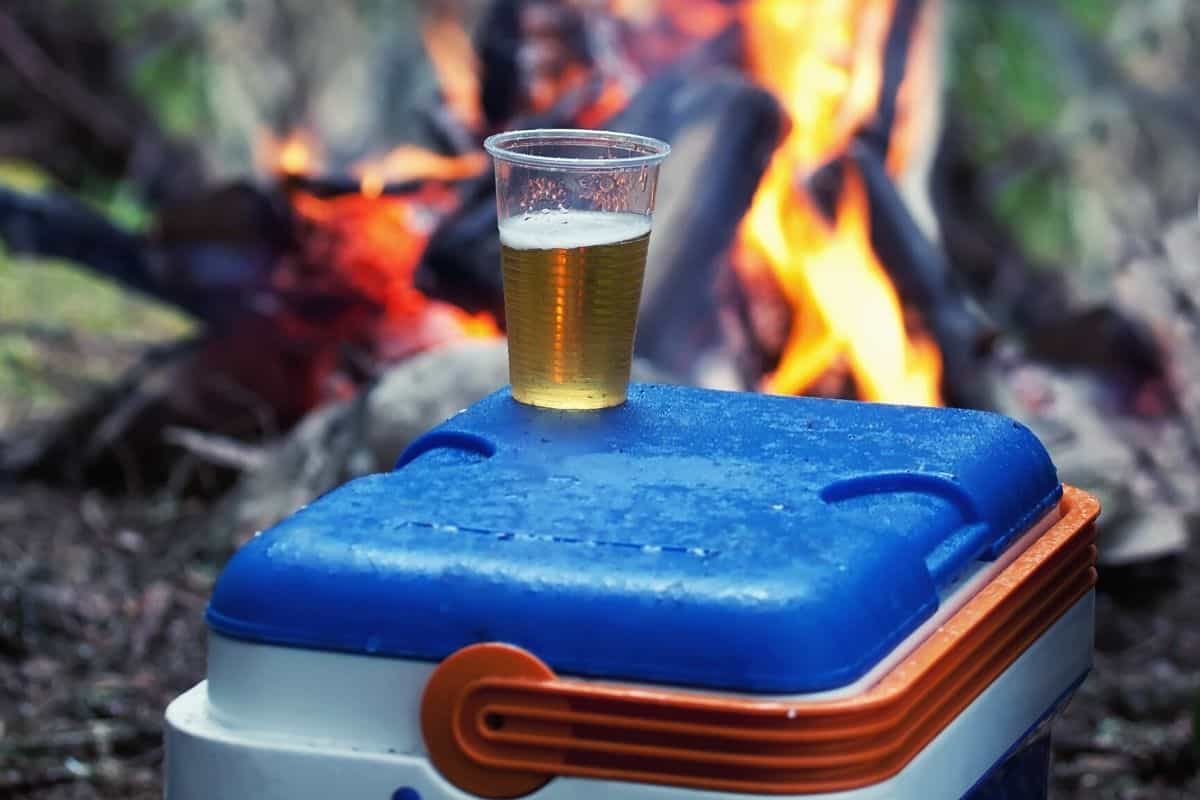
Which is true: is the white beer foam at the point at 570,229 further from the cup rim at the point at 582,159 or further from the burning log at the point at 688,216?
the burning log at the point at 688,216

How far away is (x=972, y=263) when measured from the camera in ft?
19.1

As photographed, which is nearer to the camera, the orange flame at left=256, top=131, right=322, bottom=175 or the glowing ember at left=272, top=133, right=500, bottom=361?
the glowing ember at left=272, top=133, right=500, bottom=361

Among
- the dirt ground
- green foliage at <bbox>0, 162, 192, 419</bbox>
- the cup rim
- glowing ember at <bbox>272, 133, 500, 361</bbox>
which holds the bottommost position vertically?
green foliage at <bbox>0, 162, 192, 419</bbox>

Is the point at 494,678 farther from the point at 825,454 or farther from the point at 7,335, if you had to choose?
the point at 7,335

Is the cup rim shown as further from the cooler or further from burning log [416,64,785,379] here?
burning log [416,64,785,379]

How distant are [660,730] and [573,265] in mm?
588

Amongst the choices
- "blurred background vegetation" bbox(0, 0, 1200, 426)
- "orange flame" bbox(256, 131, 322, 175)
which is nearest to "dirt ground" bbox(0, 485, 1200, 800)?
"orange flame" bbox(256, 131, 322, 175)

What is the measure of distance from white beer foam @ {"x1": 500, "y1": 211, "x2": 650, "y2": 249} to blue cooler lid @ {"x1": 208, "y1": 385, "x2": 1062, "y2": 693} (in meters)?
0.19

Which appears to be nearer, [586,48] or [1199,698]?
[1199,698]

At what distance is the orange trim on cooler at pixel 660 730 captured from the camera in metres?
1.45

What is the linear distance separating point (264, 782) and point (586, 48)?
2.75 meters

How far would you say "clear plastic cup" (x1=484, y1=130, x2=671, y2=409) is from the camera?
191cm

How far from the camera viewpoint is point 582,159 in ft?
6.63

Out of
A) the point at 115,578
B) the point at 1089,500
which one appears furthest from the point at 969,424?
the point at 115,578
